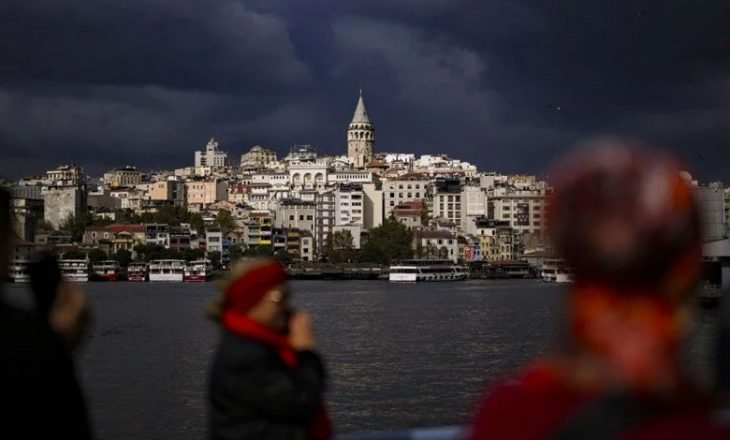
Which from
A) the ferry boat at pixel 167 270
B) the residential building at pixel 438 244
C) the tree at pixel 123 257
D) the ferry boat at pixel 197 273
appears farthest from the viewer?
the residential building at pixel 438 244

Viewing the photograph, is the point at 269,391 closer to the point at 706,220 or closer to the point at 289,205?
the point at 706,220

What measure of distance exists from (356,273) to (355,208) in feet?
45.8

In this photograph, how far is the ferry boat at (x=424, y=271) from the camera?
62.6m

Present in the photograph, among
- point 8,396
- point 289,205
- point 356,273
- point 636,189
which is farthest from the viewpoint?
point 289,205

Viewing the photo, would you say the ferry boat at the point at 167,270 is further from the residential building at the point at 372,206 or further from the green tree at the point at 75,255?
the residential building at the point at 372,206

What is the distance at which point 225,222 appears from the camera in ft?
269

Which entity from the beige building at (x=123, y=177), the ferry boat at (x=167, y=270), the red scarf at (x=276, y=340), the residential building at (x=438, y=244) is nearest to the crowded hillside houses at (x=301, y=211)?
the residential building at (x=438, y=244)

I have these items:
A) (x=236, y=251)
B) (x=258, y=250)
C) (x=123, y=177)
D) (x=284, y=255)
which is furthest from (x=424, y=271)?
(x=123, y=177)

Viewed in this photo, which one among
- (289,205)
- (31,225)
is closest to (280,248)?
(289,205)

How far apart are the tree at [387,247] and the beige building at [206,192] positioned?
1244 inches

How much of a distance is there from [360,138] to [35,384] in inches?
4634

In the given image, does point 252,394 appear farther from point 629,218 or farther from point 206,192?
point 206,192

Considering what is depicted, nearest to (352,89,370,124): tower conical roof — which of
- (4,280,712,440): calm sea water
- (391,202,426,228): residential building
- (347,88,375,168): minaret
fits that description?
(347,88,375,168): minaret

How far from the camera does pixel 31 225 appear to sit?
282ft
